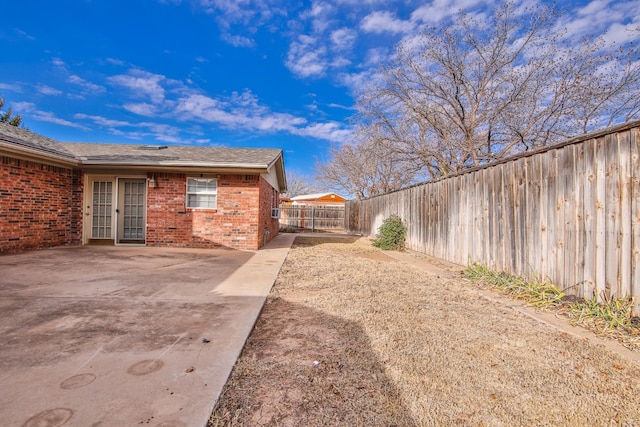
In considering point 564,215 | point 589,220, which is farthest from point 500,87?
point 589,220

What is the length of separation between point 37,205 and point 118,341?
7951mm

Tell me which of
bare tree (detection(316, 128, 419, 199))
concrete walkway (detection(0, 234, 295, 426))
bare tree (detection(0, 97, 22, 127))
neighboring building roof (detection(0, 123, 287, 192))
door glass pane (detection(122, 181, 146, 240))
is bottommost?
concrete walkway (detection(0, 234, 295, 426))

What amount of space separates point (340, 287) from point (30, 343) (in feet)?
11.9

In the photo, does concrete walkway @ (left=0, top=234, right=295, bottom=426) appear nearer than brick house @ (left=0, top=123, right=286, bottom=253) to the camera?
Yes

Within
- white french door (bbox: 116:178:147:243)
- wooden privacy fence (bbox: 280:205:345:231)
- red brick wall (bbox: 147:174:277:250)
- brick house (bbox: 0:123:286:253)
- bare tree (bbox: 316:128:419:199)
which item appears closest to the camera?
brick house (bbox: 0:123:286:253)

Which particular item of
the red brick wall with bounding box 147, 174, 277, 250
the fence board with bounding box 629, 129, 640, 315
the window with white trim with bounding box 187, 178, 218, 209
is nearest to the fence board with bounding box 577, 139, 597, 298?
the fence board with bounding box 629, 129, 640, 315

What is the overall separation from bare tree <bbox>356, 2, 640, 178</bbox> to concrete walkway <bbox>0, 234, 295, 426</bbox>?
31.0 feet

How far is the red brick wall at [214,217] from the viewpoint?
9086 millimetres

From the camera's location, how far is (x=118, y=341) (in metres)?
2.64

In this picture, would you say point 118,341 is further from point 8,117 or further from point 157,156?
point 8,117

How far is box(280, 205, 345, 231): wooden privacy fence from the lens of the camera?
21.4m

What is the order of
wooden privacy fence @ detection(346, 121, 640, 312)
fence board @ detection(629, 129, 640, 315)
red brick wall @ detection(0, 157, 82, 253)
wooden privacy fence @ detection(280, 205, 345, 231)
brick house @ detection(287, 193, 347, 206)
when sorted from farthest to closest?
1. brick house @ detection(287, 193, 347, 206)
2. wooden privacy fence @ detection(280, 205, 345, 231)
3. red brick wall @ detection(0, 157, 82, 253)
4. wooden privacy fence @ detection(346, 121, 640, 312)
5. fence board @ detection(629, 129, 640, 315)

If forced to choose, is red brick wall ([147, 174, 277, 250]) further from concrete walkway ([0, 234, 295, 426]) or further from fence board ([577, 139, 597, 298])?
fence board ([577, 139, 597, 298])

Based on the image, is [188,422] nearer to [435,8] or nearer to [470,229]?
[470,229]
